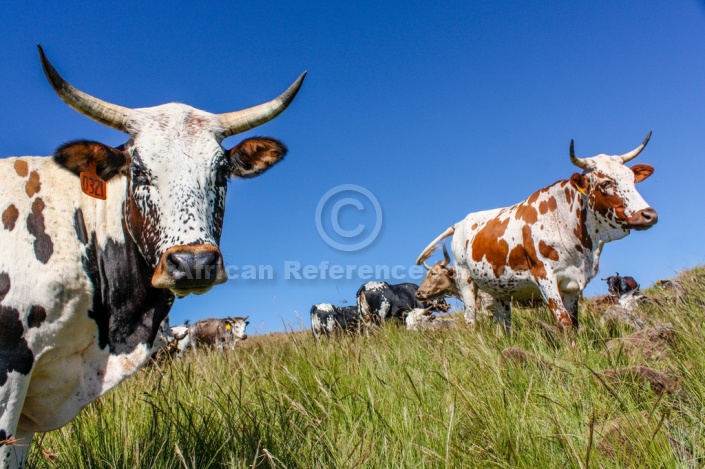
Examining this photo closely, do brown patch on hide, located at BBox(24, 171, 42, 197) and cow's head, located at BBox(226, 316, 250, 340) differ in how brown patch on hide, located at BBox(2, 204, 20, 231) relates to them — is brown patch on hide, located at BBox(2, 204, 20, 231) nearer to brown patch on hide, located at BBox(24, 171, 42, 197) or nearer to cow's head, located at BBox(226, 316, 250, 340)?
brown patch on hide, located at BBox(24, 171, 42, 197)

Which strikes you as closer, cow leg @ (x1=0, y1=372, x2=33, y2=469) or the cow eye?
cow leg @ (x1=0, y1=372, x2=33, y2=469)

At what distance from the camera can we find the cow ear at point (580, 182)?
6.85m

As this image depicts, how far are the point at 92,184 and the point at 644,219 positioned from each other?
5672mm

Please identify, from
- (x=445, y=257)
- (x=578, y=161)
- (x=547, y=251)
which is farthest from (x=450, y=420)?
(x=445, y=257)

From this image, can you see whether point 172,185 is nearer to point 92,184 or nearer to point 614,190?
point 92,184

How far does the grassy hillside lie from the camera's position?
8.59 feet

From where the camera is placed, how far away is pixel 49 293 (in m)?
2.62

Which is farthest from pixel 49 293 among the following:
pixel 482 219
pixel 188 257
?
pixel 482 219

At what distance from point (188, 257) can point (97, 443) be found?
6.12 ft

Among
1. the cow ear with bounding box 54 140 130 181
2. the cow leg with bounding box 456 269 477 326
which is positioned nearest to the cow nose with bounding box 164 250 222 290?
the cow ear with bounding box 54 140 130 181

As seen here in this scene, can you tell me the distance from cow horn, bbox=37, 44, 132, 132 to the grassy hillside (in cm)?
162

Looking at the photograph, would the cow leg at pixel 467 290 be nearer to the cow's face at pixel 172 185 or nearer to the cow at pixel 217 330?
the cow's face at pixel 172 185

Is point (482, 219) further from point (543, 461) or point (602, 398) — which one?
point (543, 461)

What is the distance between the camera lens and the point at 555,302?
6.75 metres
